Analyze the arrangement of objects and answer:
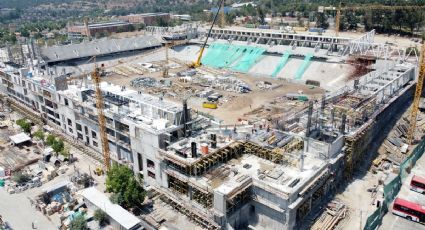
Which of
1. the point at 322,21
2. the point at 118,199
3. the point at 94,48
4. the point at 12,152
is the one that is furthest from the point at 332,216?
the point at 322,21

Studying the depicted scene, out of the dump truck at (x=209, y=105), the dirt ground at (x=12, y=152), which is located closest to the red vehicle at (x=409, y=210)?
the dump truck at (x=209, y=105)

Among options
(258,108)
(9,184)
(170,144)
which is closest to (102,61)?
(258,108)

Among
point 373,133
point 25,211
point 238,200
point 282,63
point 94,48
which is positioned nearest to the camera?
point 238,200

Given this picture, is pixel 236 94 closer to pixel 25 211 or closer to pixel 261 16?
pixel 25 211

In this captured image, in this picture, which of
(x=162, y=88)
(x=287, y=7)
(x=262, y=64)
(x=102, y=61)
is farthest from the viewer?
(x=287, y=7)

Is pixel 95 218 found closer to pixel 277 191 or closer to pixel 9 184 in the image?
pixel 9 184

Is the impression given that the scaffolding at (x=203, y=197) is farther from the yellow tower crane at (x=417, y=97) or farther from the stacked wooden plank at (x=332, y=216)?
the yellow tower crane at (x=417, y=97)

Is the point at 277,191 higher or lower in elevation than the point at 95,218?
higher
